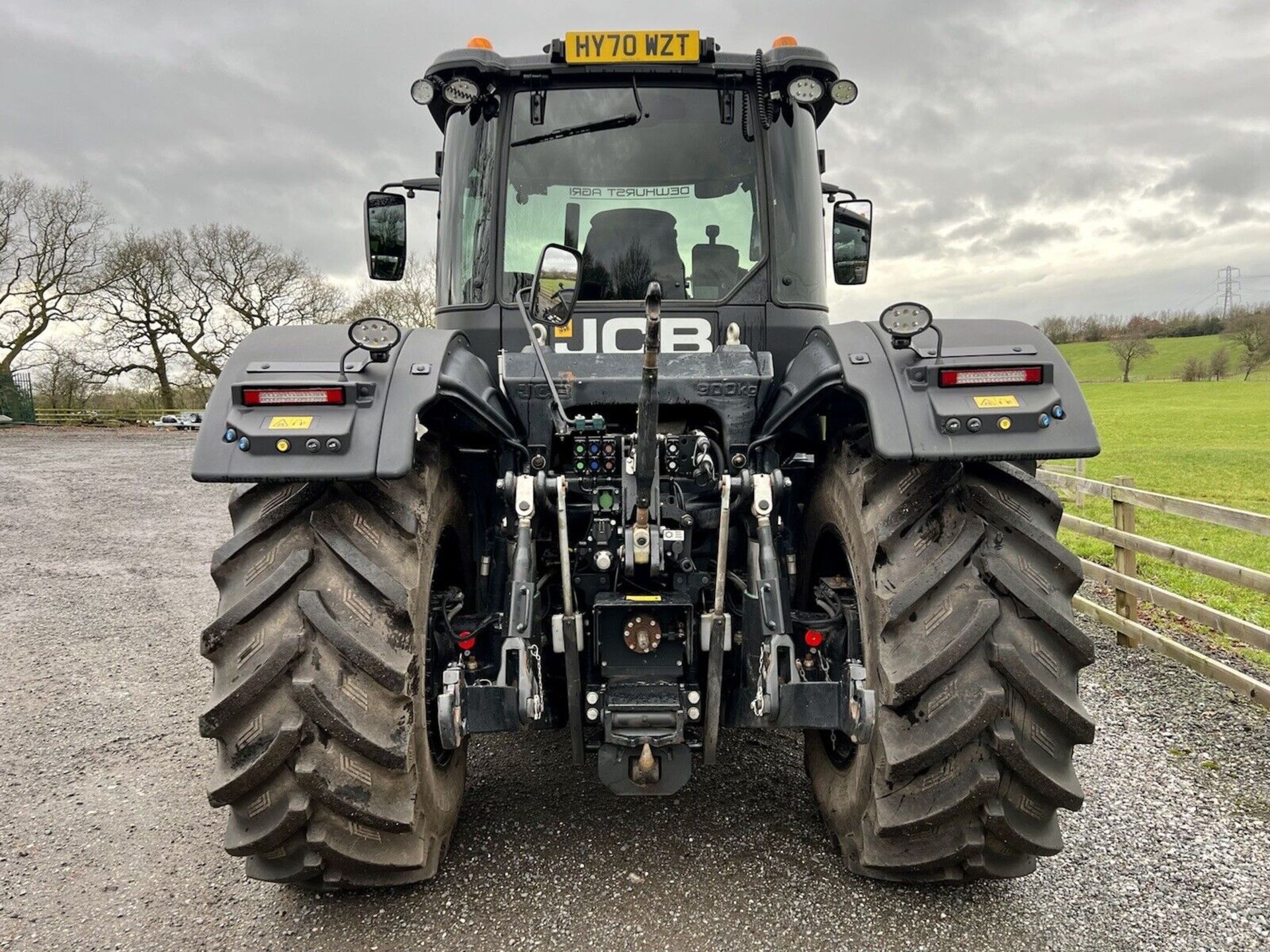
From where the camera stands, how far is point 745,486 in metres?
2.76

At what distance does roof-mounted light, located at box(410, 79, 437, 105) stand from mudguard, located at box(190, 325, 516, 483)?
50.7 inches

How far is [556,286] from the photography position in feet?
10.4

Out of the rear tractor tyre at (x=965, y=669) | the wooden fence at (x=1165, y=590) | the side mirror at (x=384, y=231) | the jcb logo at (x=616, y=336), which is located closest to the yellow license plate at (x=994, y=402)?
the rear tractor tyre at (x=965, y=669)

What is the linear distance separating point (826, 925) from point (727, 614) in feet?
3.24

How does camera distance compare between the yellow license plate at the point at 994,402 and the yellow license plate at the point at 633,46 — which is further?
the yellow license plate at the point at 633,46

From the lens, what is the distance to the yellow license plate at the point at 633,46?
322 centimetres

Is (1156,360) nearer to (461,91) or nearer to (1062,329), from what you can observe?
(1062,329)

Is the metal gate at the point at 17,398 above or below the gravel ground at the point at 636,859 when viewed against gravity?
above

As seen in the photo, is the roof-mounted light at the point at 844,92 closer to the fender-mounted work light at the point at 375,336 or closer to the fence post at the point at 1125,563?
the fender-mounted work light at the point at 375,336

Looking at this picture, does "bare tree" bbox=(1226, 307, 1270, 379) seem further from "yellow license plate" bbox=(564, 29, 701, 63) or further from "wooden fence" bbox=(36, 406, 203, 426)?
"yellow license plate" bbox=(564, 29, 701, 63)

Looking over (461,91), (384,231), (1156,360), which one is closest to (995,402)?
(461,91)

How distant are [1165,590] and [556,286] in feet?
15.6

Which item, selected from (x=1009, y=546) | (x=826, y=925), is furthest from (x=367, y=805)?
(x=1009, y=546)

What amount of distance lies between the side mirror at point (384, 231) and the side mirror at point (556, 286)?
3.89 ft
